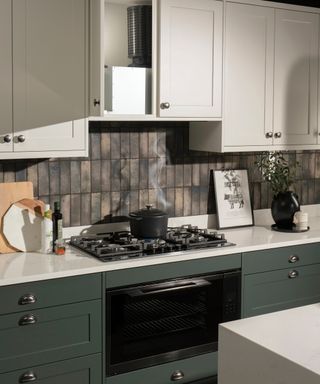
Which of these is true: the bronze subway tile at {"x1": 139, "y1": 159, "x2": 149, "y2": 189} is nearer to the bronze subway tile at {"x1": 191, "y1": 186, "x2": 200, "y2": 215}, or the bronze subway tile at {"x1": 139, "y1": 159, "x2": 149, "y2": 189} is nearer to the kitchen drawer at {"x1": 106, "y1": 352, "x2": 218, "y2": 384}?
the bronze subway tile at {"x1": 191, "y1": 186, "x2": 200, "y2": 215}

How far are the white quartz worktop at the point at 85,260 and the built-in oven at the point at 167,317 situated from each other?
13 cm

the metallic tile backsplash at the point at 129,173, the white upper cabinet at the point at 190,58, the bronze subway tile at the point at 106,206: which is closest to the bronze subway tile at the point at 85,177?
the metallic tile backsplash at the point at 129,173

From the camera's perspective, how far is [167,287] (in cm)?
333

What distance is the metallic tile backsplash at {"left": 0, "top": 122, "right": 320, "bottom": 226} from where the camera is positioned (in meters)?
3.60

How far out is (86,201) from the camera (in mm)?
3730

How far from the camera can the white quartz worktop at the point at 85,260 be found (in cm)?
294

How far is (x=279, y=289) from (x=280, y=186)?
70 centimetres

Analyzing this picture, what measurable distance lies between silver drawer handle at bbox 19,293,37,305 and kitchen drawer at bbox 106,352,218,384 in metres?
0.60

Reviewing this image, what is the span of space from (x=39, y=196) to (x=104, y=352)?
93cm

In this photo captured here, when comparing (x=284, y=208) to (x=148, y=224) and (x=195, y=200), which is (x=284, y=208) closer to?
(x=195, y=200)

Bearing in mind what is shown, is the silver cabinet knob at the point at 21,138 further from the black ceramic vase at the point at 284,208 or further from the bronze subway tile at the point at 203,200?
the black ceramic vase at the point at 284,208

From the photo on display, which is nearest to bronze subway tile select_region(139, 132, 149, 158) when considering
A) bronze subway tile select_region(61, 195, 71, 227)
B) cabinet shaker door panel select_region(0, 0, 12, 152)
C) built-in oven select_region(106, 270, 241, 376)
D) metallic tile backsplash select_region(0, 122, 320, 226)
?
metallic tile backsplash select_region(0, 122, 320, 226)

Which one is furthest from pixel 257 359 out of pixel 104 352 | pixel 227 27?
pixel 227 27

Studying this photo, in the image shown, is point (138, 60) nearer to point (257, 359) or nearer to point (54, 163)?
point (54, 163)
